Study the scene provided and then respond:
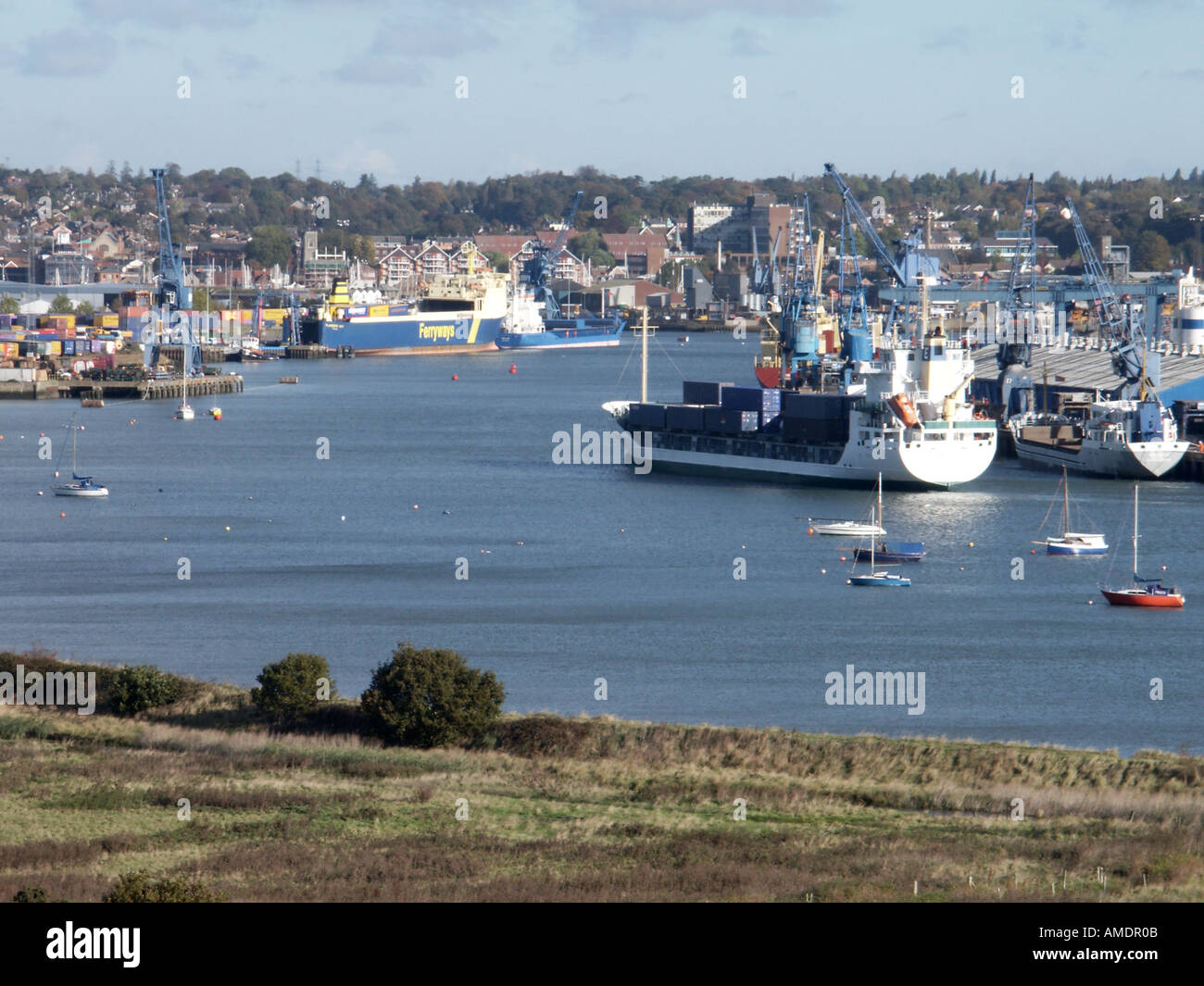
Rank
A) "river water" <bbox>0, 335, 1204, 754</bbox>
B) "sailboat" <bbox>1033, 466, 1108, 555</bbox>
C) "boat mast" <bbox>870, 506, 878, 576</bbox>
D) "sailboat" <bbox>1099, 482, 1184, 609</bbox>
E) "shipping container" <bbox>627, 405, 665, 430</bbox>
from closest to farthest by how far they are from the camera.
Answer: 1. "river water" <bbox>0, 335, 1204, 754</bbox>
2. "sailboat" <bbox>1099, 482, 1184, 609</bbox>
3. "boat mast" <bbox>870, 506, 878, 576</bbox>
4. "sailboat" <bbox>1033, 466, 1108, 555</bbox>
5. "shipping container" <bbox>627, 405, 665, 430</bbox>

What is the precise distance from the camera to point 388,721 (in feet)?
42.1

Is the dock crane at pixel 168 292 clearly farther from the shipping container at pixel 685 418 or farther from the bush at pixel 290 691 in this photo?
the bush at pixel 290 691

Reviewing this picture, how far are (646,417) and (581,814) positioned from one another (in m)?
26.4

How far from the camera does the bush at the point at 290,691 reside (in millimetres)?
13328

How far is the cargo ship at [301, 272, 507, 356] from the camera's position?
79375 millimetres

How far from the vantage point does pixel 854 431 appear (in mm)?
32000

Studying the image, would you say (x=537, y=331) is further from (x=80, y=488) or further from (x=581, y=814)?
(x=581, y=814)

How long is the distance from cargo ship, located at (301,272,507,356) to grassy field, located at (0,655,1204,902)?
217ft

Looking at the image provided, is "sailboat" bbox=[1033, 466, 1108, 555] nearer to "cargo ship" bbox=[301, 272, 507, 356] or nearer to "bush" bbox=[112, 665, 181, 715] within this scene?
"bush" bbox=[112, 665, 181, 715]

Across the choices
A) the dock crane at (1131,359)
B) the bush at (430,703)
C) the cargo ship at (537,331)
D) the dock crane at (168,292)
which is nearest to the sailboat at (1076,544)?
the dock crane at (1131,359)

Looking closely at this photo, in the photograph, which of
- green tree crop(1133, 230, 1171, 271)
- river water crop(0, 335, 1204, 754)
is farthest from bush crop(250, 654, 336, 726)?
green tree crop(1133, 230, 1171, 271)

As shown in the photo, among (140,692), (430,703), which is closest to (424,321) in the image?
(140,692)

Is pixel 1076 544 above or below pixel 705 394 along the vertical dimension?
below

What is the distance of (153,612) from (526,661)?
5.19 meters
